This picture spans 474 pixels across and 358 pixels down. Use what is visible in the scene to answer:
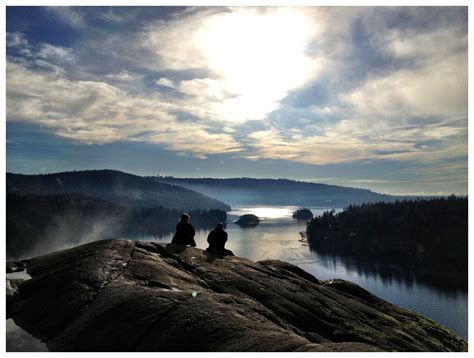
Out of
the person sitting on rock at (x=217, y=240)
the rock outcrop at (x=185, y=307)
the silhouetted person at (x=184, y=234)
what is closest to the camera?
the rock outcrop at (x=185, y=307)

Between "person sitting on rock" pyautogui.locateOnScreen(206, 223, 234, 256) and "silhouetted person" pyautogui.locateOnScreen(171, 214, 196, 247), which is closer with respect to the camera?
"person sitting on rock" pyautogui.locateOnScreen(206, 223, 234, 256)

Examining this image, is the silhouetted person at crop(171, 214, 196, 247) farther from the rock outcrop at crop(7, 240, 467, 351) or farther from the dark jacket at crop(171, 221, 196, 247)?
the rock outcrop at crop(7, 240, 467, 351)

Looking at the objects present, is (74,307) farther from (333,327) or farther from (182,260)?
(333,327)

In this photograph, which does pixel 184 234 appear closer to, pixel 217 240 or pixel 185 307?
pixel 217 240

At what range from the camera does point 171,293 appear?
1862 cm

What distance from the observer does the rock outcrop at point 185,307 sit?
1545 cm

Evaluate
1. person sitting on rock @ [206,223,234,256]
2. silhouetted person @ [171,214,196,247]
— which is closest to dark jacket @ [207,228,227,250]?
person sitting on rock @ [206,223,234,256]

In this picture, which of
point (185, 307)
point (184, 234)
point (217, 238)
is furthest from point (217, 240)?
point (185, 307)

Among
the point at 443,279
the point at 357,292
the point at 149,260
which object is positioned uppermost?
the point at 149,260

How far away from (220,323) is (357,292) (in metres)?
19.1

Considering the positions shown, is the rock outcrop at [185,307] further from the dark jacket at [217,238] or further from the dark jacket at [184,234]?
the dark jacket at [217,238]

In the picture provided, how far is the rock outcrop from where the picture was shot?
15.4 m

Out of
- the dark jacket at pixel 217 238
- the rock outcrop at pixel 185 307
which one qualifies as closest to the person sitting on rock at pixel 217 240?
the dark jacket at pixel 217 238

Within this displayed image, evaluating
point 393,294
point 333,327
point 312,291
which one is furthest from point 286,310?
point 393,294
